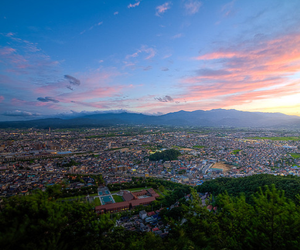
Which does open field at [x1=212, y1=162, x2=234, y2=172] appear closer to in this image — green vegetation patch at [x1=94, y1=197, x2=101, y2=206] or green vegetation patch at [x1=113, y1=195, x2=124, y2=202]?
green vegetation patch at [x1=113, y1=195, x2=124, y2=202]

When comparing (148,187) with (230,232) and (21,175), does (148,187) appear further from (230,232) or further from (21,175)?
(21,175)

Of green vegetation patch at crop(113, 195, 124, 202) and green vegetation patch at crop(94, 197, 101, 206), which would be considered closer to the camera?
green vegetation patch at crop(94, 197, 101, 206)

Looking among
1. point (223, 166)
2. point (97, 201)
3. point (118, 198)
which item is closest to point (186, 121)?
point (223, 166)

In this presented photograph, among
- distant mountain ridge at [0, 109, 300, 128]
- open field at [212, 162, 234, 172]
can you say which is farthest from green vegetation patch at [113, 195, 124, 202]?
distant mountain ridge at [0, 109, 300, 128]

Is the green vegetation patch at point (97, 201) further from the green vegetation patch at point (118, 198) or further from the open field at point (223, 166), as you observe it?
the open field at point (223, 166)

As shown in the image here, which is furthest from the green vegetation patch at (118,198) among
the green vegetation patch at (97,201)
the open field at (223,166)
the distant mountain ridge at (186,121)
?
the distant mountain ridge at (186,121)

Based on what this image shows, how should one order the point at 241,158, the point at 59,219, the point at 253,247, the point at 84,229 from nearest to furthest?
the point at 253,247, the point at 59,219, the point at 84,229, the point at 241,158

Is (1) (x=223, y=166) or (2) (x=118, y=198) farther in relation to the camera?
(1) (x=223, y=166)

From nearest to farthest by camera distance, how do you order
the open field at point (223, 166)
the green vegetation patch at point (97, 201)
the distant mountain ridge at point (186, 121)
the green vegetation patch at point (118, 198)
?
1. the green vegetation patch at point (97, 201)
2. the green vegetation patch at point (118, 198)
3. the open field at point (223, 166)
4. the distant mountain ridge at point (186, 121)

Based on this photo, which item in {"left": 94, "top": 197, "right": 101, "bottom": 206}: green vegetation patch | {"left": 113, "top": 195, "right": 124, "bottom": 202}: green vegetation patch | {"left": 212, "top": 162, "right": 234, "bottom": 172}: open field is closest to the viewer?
{"left": 94, "top": 197, "right": 101, "bottom": 206}: green vegetation patch

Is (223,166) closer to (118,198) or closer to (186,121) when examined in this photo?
(118,198)

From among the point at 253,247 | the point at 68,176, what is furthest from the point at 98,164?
the point at 253,247
